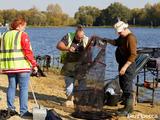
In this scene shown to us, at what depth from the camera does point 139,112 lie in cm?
1104

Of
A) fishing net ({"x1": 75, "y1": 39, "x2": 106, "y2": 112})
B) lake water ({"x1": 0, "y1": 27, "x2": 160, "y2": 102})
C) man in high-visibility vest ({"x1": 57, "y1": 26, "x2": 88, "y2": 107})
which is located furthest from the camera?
lake water ({"x1": 0, "y1": 27, "x2": 160, "y2": 102})

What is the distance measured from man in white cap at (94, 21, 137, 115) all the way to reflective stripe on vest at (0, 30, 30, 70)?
71.4 inches

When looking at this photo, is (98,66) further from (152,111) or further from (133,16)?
(133,16)

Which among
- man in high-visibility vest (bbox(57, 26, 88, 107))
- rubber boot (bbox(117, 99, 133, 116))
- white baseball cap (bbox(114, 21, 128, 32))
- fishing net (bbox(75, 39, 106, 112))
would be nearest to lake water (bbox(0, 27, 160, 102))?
man in high-visibility vest (bbox(57, 26, 88, 107))

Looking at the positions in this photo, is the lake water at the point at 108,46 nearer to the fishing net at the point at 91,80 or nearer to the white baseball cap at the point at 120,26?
the fishing net at the point at 91,80

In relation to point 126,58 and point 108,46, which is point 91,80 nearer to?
point 126,58

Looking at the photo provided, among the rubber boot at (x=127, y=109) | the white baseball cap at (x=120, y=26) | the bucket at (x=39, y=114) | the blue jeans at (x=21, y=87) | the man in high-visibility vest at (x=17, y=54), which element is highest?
the white baseball cap at (x=120, y=26)

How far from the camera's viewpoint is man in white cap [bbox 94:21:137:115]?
9477 mm

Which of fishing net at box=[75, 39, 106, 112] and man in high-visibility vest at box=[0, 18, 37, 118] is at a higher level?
man in high-visibility vest at box=[0, 18, 37, 118]

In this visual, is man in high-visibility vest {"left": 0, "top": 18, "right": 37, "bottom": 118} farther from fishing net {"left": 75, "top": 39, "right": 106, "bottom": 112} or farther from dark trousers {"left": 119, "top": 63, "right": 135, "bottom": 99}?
dark trousers {"left": 119, "top": 63, "right": 135, "bottom": 99}

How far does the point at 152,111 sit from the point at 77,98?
7.12 ft

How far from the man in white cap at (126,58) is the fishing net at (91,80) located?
0.37 m

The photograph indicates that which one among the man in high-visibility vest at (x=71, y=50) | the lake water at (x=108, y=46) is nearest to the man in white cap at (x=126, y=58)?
the man in high-visibility vest at (x=71, y=50)

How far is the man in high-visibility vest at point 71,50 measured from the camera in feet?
34.2
